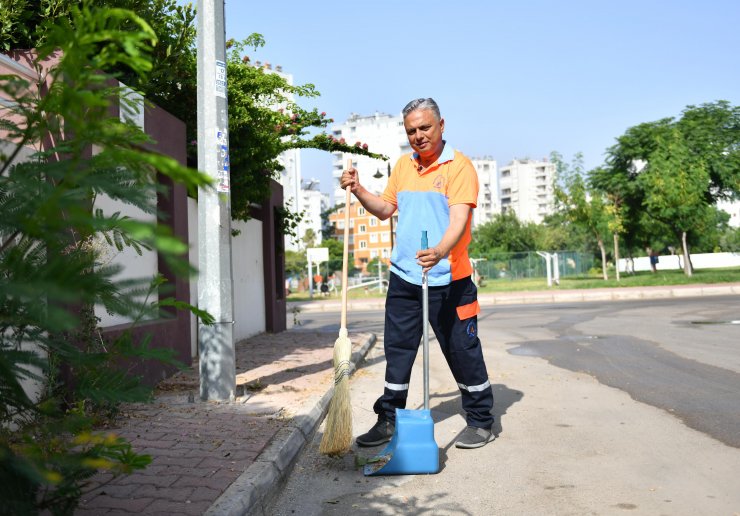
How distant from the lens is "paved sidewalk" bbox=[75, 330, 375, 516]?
3.21 metres

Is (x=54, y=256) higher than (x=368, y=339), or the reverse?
(x=54, y=256)

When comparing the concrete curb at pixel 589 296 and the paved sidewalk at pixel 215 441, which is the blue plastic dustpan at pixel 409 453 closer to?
the paved sidewalk at pixel 215 441

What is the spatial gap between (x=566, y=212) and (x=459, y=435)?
37.1m

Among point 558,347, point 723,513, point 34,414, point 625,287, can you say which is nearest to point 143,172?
point 34,414

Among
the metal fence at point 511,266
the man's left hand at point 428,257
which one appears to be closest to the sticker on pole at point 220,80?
the man's left hand at point 428,257

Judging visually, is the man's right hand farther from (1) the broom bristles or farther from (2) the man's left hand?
(1) the broom bristles

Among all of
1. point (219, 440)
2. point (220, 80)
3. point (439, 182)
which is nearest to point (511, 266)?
point (220, 80)

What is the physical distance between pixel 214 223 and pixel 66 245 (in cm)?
432

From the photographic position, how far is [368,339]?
448 inches

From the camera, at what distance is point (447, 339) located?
15.6ft

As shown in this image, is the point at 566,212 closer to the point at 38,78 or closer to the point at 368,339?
the point at 368,339

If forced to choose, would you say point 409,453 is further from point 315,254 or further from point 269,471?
point 315,254

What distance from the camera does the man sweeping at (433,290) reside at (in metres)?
4.62

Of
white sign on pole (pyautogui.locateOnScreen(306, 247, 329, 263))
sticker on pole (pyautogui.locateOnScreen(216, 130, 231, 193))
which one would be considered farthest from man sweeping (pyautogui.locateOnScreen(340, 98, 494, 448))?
white sign on pole (pyautogui.locateOnScreen(306, 247, 329, 263))
